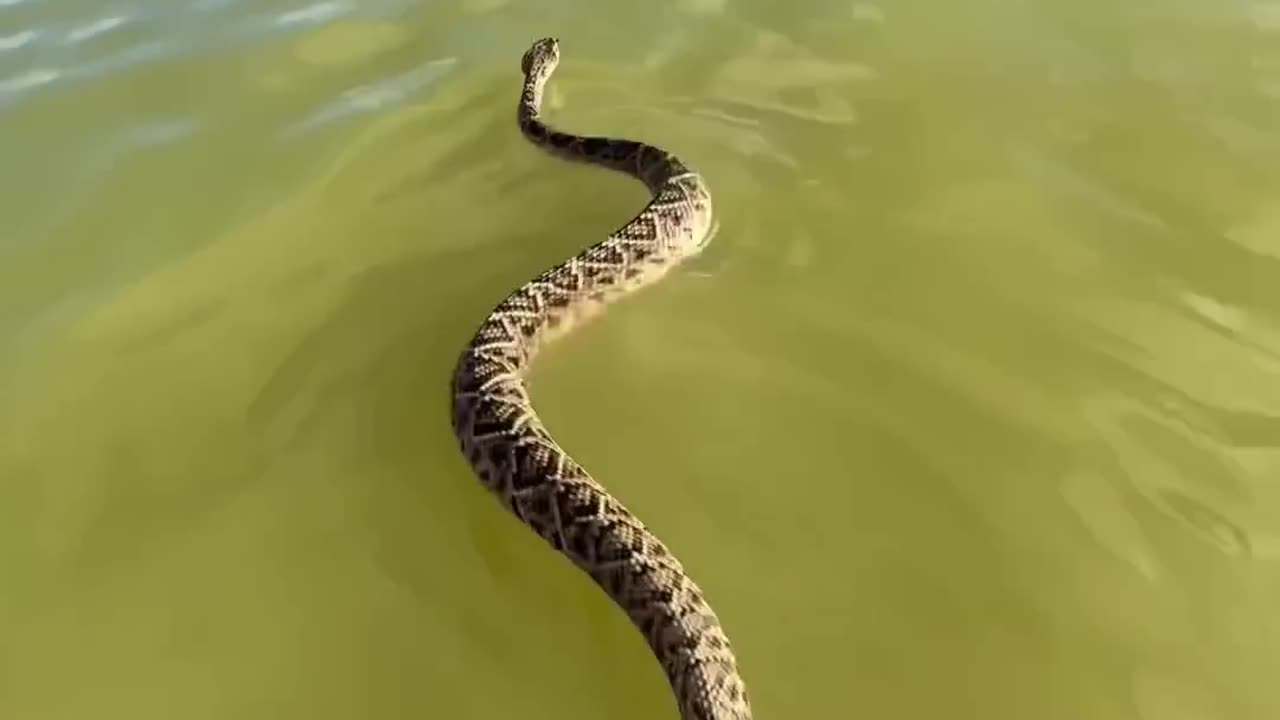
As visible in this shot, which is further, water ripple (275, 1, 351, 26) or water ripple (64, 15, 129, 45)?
water ripple (275, 1, 351, 26)

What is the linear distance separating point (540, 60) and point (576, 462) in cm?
347

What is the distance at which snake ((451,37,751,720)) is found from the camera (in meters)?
4.67

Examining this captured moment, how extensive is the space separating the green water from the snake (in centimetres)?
14

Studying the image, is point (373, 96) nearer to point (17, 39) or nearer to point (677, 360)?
point (17, 39)

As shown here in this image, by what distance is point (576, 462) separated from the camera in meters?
5.77

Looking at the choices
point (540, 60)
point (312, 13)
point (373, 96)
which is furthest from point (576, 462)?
point (312, 13)

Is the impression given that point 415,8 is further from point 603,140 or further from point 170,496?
point 170,496

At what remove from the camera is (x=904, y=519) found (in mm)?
5387

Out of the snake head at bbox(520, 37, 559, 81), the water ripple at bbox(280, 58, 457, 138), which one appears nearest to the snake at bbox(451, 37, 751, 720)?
the snake head at bbox(520, 37, 559, 81)

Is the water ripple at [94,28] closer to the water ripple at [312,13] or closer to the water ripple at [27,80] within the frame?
the water ripple at [27,80]

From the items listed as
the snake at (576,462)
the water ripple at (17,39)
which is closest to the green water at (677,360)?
the water ripple at (17,39)

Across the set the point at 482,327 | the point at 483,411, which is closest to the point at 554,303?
the point at 482,327

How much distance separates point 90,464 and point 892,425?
3562 millimetres

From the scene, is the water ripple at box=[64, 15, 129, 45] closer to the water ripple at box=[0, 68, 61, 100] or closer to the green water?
the green water
